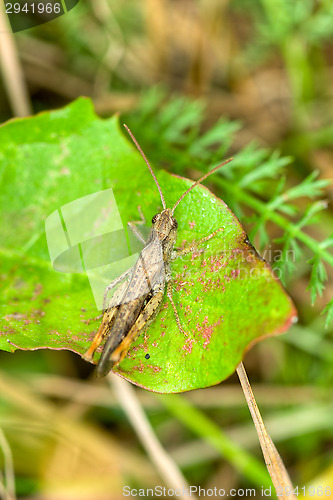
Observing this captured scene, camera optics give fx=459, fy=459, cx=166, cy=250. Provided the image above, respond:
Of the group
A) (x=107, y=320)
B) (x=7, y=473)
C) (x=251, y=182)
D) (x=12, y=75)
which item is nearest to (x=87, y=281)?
(x=107, y=320)

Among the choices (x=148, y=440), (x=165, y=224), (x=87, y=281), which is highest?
(x=165, y=224)

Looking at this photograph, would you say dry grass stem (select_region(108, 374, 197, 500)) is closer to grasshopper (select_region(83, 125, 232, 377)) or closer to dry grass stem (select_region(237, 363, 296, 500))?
grasshopper (select_region(83, 125, 232, 377))

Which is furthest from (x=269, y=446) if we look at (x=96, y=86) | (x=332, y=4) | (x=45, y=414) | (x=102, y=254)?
(x=332, y=4)

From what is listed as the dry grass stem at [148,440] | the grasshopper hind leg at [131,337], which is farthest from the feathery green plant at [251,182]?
the dry grass stem at [148,440]

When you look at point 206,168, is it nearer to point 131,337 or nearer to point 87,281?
point 87,281

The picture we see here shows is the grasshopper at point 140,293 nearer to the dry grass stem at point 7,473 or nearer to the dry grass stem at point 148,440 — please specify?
the dry grass stem at point 148,440

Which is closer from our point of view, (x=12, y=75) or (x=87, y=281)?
(x=87, y=281)
